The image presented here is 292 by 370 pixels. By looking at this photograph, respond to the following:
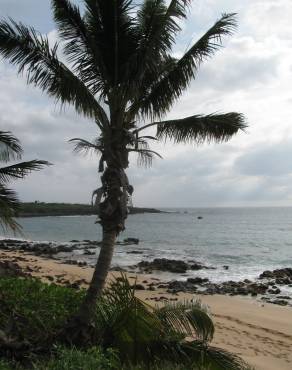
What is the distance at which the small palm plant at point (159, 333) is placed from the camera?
21.8 feet

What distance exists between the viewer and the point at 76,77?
331 inches

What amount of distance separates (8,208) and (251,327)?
8328 mm

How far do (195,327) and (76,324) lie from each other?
1.94 meters

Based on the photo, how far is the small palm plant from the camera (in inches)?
262

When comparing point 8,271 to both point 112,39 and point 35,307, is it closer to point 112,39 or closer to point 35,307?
point 35,307

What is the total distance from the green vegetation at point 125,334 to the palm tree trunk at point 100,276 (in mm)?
192

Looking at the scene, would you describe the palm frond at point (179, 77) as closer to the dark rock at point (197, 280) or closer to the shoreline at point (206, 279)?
the shoreline at point (206, 279)

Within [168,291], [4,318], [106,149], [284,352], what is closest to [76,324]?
[4,318]

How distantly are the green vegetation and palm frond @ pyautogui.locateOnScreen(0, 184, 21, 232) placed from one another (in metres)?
1.91

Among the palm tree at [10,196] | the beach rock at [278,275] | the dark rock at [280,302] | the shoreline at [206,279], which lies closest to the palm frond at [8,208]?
the palm tree at [10,196]

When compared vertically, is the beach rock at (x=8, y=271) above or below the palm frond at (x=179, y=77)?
below

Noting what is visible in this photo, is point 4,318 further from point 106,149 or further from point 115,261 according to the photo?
point 115,261

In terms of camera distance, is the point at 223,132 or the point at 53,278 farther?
the point at 53,278

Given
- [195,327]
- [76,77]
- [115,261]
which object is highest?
[76,77]
